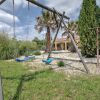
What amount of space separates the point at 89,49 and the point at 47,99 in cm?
1463

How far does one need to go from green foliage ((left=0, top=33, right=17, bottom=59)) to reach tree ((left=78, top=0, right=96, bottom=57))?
727 centimetres

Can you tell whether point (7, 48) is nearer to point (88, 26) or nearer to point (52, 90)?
point (88, 26)

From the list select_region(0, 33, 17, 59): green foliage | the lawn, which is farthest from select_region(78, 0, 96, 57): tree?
the lawn

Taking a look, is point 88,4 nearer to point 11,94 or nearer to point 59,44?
point 11,94

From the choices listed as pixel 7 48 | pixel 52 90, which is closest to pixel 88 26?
pixel 7 48

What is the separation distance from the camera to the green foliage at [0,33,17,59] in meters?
21.1

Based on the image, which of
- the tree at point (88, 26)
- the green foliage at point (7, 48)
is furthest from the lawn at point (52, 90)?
the green foliage at point (7, 48)

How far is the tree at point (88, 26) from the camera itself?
18.8m

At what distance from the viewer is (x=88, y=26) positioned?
1898cm

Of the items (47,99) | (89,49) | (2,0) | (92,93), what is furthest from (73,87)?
(89,49)

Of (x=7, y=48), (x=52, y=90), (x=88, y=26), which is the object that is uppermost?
(x=88, y=26)

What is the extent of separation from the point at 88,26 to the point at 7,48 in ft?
28.9

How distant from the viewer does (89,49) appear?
18.9m

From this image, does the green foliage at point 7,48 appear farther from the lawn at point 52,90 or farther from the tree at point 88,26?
the lawn at point 52,90
